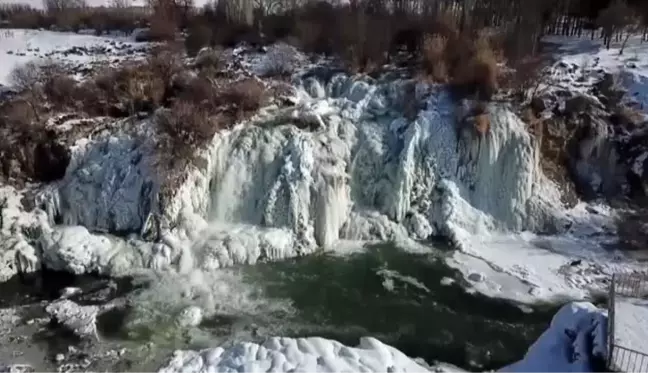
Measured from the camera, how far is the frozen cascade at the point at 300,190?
54.3 ft

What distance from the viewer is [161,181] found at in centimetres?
1698

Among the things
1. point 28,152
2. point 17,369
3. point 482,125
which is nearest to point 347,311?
point 17,369

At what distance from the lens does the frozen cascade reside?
54.3 feet

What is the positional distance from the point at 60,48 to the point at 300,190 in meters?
13.4

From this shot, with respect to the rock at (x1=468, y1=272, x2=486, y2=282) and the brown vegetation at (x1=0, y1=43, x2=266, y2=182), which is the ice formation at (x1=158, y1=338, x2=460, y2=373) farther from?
the brown vegetation at (x1=0, y1=43, x2=266, y2=182)

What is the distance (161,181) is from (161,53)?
6.86 metres

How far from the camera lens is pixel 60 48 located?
24.8 m

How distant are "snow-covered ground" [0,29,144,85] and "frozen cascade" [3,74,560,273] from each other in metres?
6.92

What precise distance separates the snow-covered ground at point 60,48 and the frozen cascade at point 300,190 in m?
6.92

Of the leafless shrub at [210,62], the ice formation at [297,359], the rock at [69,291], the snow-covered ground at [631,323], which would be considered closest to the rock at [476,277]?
the ice formation at [297,359]

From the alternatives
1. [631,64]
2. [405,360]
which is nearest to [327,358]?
[405,360]

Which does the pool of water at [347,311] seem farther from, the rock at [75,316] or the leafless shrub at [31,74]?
the leafless shrub at [31,74]

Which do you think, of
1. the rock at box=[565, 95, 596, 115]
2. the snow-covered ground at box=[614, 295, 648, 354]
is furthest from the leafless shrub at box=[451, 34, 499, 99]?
the snow-covered ground at box=[614, 295, 648, 354]

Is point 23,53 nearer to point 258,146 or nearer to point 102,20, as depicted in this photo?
point 102,20
